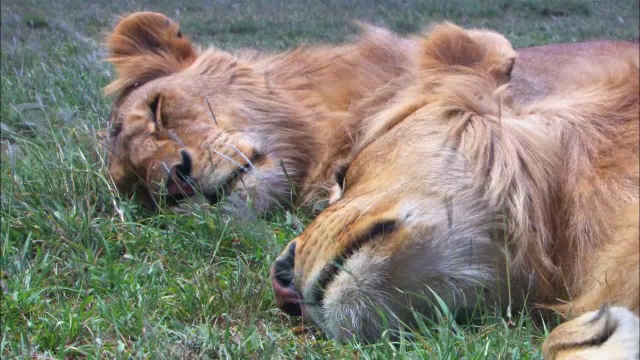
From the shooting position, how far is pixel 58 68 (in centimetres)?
461

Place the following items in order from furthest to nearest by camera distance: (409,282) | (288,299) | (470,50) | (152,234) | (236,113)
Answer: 1. (236,113)
2. (152,234)
3. (470,50)
4. (288,299)
5. (409,282)

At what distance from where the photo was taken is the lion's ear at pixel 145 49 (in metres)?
3.89

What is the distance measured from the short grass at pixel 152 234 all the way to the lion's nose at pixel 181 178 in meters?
0.09

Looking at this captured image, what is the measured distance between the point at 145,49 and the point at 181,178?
0.96 metres

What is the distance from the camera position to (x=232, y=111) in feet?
11.5

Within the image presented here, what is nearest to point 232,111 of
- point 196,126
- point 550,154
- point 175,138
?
point 196,126

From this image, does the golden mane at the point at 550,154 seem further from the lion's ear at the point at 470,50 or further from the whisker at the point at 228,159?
the whisker at the point at 228,159

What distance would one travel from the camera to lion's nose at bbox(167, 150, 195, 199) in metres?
3.26

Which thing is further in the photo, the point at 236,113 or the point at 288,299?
the point at 236,113

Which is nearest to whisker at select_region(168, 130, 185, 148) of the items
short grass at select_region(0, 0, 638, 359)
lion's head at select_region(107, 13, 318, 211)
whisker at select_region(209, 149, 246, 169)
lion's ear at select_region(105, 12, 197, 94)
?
lion's head at select_region(107, 13, 318, 211)

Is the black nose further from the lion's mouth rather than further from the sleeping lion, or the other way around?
the lion's mouth

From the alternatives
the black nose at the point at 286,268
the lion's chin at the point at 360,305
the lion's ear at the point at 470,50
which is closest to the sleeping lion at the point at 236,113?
the lion's ear at the point at 470,50

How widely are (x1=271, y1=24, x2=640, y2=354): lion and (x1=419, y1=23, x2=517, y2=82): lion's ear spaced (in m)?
0.23

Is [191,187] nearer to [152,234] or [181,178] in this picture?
[181,178]
